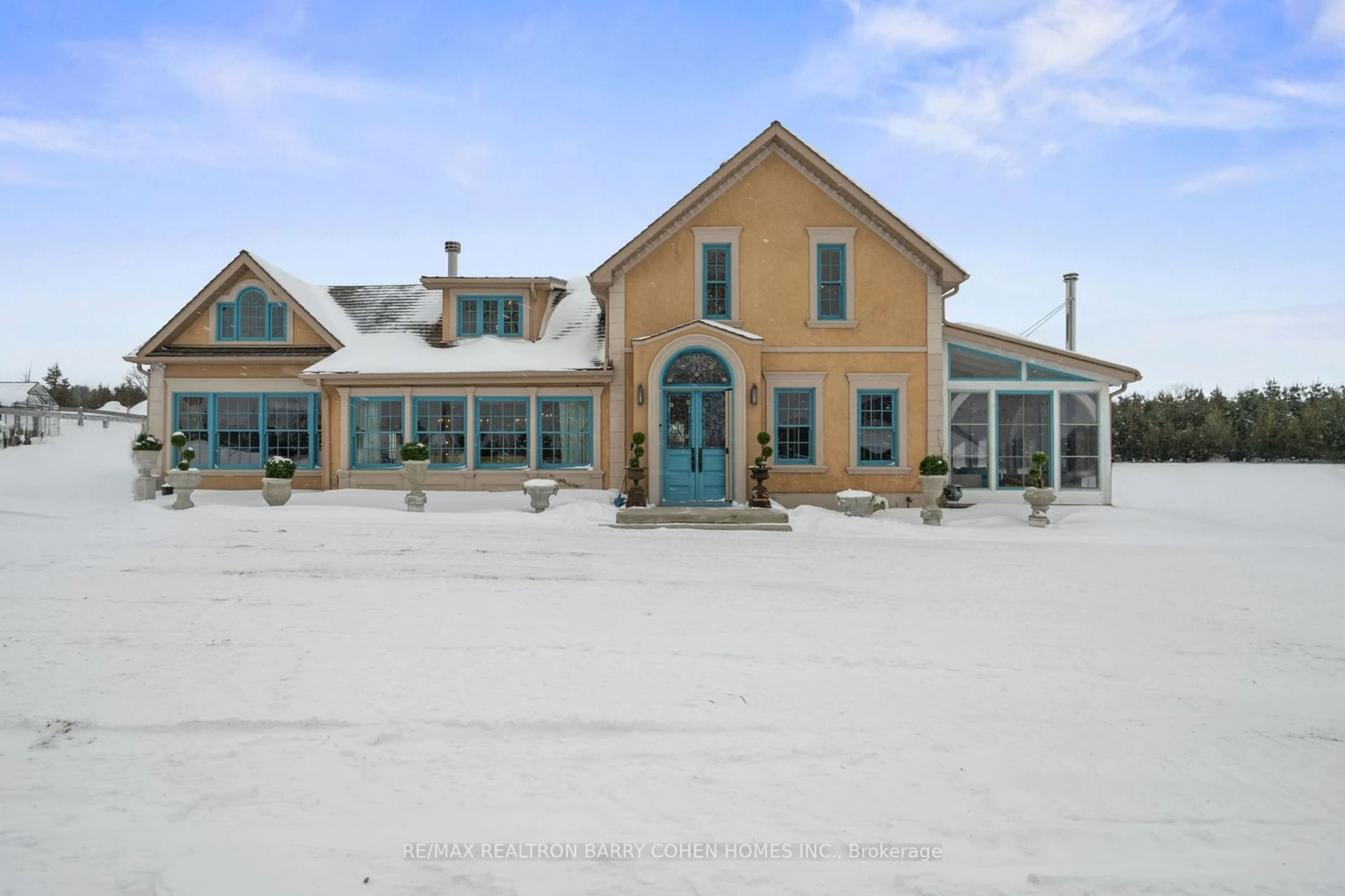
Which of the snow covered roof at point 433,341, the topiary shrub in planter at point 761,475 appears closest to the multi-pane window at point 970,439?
the topiary shrub in planter at point 761,475

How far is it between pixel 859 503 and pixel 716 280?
5.51 metres

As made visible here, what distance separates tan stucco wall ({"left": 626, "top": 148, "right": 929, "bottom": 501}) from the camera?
57.7ft

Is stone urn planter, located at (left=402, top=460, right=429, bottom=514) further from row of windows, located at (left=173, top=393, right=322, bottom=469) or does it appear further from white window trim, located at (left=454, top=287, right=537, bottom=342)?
white window trim, located at (left=454, top=287, right=537, bottom=342)

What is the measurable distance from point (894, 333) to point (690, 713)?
548 inches

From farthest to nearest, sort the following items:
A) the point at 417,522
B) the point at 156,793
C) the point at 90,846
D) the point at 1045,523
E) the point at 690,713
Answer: the point at 1045,523 → the point at 417,522 → the point at 690,713 → the point at 156,793 → the point at 90,846

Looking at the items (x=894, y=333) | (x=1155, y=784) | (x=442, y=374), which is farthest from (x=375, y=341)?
(x=1155, y=784)

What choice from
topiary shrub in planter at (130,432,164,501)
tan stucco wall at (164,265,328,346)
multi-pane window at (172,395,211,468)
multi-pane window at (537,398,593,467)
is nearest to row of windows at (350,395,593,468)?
multi-pane window at (537,398,593,467)

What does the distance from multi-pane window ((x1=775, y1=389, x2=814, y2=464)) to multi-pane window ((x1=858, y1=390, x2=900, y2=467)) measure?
1084mm

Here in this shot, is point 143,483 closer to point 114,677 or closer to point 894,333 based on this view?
point 114,677

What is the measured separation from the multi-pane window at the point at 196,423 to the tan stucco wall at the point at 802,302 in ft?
32.6

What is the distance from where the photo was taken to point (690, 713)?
5137 mm

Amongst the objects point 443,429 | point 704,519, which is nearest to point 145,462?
point 443,429

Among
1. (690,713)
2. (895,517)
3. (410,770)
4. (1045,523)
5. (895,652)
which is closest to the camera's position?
(410,770)

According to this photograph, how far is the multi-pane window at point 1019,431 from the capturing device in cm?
1800
